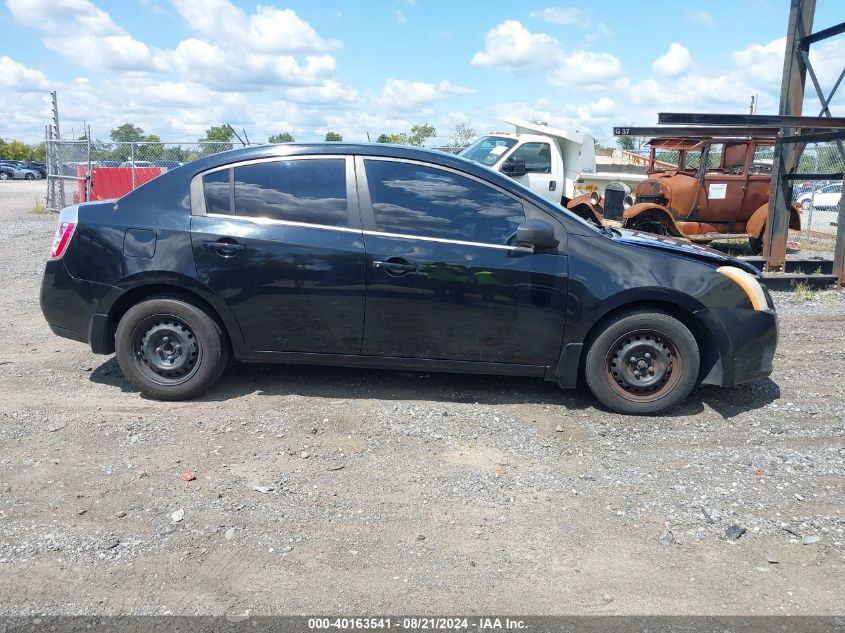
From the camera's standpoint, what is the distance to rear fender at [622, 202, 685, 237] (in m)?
12.7

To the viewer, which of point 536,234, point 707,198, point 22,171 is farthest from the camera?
point 22,171

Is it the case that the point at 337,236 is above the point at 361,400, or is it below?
above

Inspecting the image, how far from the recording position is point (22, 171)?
52219mm

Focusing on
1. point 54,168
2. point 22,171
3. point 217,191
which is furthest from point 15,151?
point 217,191

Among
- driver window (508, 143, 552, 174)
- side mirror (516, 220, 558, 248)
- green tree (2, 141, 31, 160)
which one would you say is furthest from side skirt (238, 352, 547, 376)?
green tree (2, 141, 31, 160)

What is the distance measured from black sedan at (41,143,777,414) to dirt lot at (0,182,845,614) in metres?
0.37

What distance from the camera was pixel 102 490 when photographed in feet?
12.6

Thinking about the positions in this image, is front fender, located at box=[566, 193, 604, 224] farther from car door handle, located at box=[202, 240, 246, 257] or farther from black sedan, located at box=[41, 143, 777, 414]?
car door handle, located at box=[202, 240, 246, 257]

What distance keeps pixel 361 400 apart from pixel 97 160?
17.5 meters

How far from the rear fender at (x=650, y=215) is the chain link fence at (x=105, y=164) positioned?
10.9 meters

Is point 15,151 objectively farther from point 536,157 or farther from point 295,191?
point 295,191

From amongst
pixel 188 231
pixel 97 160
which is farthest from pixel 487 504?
pixel 97 160

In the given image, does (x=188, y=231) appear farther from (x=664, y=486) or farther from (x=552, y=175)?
(x=552, y=175)

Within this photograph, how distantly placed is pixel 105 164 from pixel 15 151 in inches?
2429
